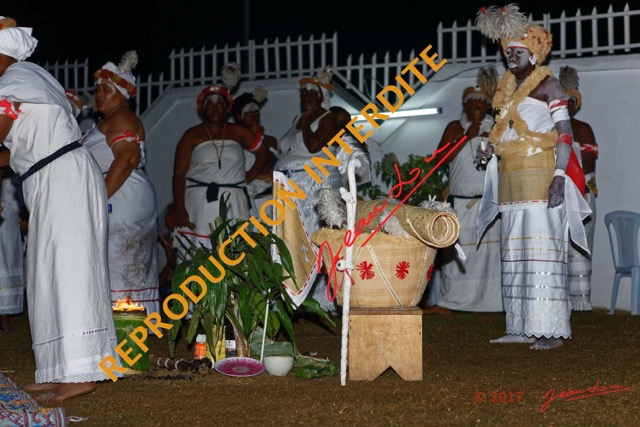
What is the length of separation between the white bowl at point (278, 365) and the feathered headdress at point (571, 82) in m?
4.90

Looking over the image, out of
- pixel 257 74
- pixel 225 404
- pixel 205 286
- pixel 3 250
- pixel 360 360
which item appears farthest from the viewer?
pixel 257 74

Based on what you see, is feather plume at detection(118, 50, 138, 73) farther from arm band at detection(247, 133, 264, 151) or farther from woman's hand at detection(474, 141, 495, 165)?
woman's hand at detection(474, 141, 495, 165)

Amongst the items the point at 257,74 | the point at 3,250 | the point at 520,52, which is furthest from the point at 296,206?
the point at 257,74

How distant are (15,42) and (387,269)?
229 centimetres

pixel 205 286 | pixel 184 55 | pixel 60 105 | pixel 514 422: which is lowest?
pixel 514 422

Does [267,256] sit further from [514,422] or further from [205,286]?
[514,422]

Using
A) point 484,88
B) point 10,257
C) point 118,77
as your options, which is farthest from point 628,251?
point 10,257

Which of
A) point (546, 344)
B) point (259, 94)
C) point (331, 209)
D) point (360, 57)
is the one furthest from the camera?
point (360, 57)

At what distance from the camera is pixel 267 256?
617 cm

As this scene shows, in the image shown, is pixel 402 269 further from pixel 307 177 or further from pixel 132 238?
pixel 307 177

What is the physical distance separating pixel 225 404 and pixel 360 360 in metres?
0.88

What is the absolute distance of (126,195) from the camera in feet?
24.7

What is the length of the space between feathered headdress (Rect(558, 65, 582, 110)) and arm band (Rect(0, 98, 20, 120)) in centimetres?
591

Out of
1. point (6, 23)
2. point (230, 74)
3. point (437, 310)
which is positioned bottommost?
point (437, 310)
